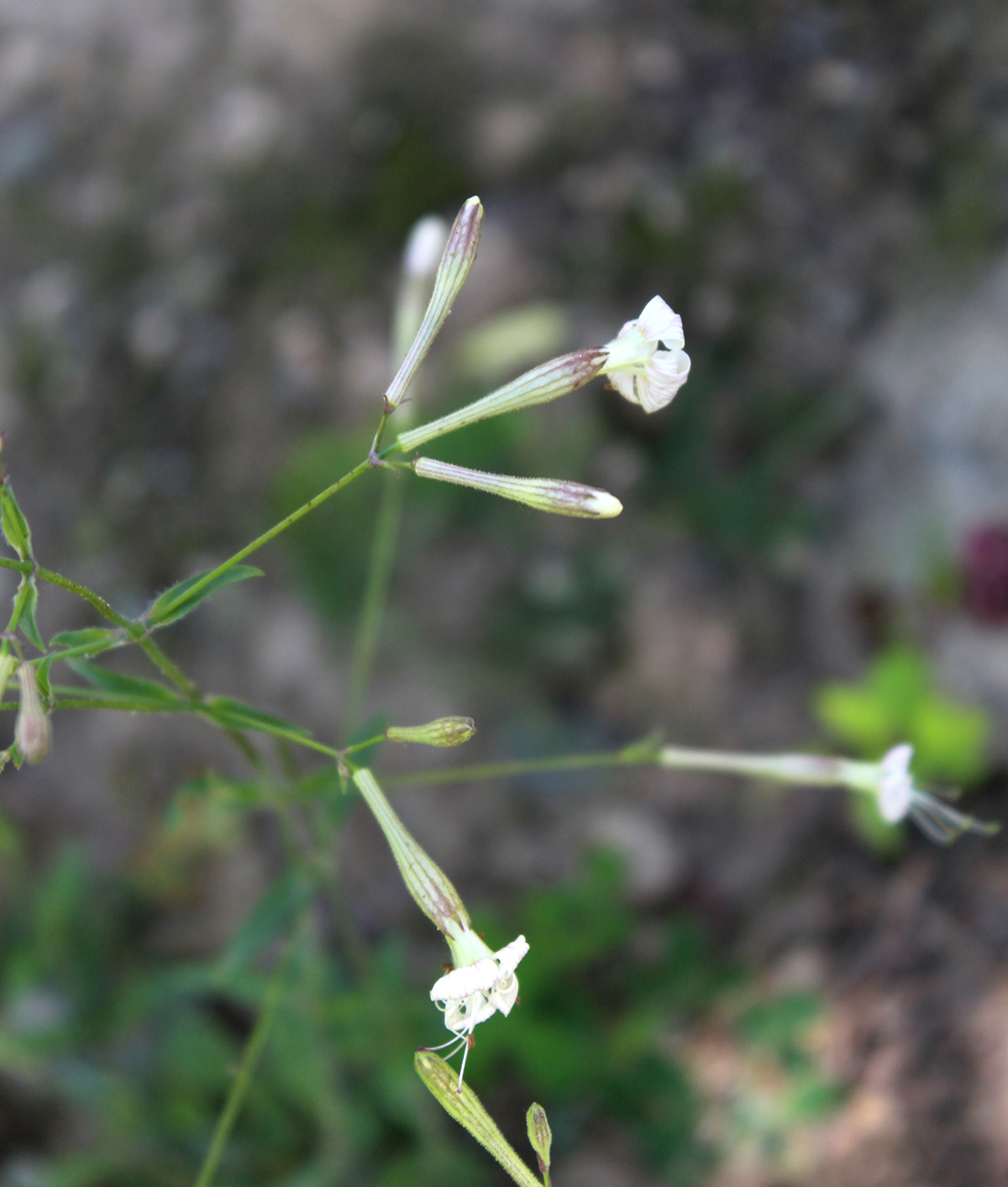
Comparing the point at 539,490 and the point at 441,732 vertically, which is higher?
the point at 539,490

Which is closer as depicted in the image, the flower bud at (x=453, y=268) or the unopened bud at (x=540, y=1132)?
the unopened bud at (x=540, y=1132)

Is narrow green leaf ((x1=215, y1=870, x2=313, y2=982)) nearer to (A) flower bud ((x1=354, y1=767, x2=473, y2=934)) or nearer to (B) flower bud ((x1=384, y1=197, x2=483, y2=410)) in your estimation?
(A) flower bud ((x1=354, y1=767, x2=473, y2=934))

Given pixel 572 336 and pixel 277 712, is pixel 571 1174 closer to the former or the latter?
pixel 277 712

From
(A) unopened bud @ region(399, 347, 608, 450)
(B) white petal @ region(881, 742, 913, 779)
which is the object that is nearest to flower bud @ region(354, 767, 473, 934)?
(A) unopened bud @ region(399, 347, 608, 450)

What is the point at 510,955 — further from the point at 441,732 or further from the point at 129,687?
the point at 129,687

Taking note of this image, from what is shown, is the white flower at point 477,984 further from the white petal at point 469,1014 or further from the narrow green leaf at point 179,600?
the narrow green leaf at point 179,600

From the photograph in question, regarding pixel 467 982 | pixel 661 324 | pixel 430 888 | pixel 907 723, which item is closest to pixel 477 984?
pixel 467 982

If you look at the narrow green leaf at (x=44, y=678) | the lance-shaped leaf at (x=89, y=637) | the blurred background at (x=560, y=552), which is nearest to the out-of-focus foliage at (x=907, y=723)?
the blurred background at (x=560, y=552)
